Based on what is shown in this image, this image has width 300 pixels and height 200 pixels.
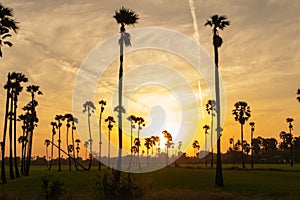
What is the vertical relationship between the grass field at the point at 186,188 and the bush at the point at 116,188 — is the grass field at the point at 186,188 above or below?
below

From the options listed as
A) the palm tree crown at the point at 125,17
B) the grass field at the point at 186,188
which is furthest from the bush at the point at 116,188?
the palm tree crown at the point at 125,17

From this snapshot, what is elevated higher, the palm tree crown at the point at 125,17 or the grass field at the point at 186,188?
the palm tree crown at the point at 125,17

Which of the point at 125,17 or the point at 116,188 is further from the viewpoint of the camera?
the point at 125,17

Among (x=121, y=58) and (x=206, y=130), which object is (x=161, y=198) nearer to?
(x=121, y=58)

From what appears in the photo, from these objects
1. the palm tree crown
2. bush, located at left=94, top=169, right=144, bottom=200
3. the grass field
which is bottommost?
the grass field

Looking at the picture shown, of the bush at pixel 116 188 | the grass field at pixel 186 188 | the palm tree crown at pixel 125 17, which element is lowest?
the grass field at pixel 186 188

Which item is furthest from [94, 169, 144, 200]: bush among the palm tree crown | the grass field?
the palm tree crown

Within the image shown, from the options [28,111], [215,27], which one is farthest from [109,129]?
[215,27]

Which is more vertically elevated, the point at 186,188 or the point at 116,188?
the point at 116,188

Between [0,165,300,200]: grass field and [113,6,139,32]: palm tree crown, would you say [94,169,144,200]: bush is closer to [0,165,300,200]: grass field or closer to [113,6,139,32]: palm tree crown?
[0,165,300,200]: grass field

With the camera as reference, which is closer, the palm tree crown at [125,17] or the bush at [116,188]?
the bush at [116,188]

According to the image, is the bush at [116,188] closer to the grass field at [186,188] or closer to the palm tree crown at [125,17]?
the grass field at [186,188]

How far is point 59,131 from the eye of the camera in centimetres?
14338

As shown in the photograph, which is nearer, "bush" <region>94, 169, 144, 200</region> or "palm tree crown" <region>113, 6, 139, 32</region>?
"bush" <region>94, 169, 144, 200</region>
